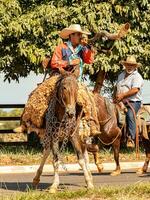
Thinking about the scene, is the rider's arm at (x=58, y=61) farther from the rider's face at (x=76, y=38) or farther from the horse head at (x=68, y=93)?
the horse head at (x=68, y=93)

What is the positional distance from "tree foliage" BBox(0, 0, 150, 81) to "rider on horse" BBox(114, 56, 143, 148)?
14.3 feet

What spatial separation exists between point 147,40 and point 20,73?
3.94 m

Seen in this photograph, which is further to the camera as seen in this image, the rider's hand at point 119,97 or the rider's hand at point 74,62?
the rider's hand at point 119,97

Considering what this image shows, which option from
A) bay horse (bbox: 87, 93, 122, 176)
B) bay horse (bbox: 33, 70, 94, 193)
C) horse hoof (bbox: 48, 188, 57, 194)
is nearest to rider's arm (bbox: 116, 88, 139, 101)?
bay horse (bbox: 87, 93, 122, 176)

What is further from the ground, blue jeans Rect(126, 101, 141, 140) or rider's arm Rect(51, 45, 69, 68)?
rider's arm Rect(51, 45, 69, 68)

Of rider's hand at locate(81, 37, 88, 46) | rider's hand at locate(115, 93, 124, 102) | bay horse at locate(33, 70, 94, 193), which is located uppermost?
rider's hand at locate(81, 37, 88, 46)

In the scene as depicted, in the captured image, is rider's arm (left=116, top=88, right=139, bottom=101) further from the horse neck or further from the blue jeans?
the horse neck

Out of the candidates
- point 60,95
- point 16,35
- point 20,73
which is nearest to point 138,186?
point 60,95

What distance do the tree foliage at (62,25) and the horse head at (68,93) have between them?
8.28m

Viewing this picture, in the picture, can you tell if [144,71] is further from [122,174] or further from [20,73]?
[122,174]

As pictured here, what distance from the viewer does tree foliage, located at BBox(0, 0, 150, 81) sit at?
704 inches

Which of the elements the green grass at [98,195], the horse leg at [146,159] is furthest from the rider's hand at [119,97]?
the green grass at [98,195]

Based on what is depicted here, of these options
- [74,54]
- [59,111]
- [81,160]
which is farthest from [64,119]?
[74,54]

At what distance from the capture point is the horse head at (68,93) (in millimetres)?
9297
